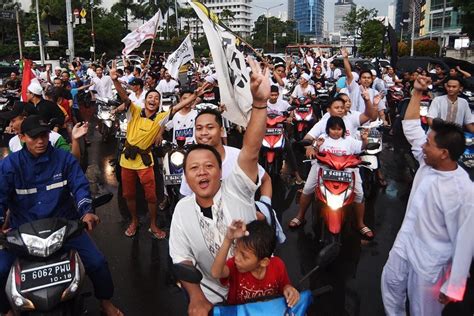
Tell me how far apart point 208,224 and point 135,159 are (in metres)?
2.92

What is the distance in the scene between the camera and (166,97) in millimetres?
11414

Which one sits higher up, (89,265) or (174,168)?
(174,168)

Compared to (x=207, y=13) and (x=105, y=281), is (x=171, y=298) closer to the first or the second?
(x=105, y=281)

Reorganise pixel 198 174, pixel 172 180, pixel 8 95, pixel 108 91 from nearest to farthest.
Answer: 1. pixel 198 174
2. pixel 172 180
3. pixel 108 91
4. pixel 8 95

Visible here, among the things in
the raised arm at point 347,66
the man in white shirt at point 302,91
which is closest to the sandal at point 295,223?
the raised arm at point 347,66

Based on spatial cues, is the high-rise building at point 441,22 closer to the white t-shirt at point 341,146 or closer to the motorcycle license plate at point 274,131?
the motorcycle license plate at point 274,131

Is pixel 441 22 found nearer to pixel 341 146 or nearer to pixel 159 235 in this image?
pixel 341 146

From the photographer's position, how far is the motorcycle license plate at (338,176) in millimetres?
4566

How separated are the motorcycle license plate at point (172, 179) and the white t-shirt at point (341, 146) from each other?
1.76m

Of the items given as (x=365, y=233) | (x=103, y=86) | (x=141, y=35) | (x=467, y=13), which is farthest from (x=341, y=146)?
(x=467, y=13)

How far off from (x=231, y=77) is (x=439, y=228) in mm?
1656

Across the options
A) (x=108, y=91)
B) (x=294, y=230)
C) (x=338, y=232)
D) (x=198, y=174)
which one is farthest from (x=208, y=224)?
(x=108, y=91)

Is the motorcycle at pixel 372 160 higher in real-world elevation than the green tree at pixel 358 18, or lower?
lower

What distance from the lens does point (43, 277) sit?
2.83m
